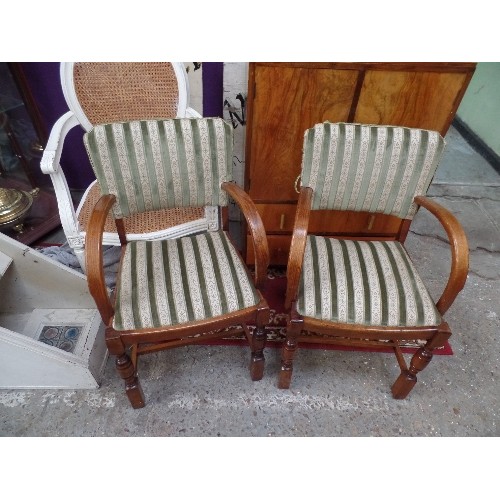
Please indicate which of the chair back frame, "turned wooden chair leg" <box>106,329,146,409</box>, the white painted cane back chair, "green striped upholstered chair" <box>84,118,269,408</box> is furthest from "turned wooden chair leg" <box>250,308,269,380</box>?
the chair back frame

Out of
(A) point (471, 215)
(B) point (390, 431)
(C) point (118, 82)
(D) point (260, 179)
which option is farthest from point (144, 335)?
(A) point (471, 215)

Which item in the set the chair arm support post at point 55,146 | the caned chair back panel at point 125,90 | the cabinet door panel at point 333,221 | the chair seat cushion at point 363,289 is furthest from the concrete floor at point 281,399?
the caned chair back panel at point 125,90

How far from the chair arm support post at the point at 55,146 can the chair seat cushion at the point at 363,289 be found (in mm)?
1168

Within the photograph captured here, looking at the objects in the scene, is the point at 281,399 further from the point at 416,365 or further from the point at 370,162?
the point at 370,162

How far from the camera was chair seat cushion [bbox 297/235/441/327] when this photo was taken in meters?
1.34

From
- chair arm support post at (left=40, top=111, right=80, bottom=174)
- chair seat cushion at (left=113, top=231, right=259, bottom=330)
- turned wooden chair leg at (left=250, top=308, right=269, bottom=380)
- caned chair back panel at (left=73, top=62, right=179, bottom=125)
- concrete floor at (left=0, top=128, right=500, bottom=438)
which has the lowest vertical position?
concrete floor at (left=0, top=128, right=500, bottom=438)

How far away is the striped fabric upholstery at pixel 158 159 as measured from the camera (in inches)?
53.9

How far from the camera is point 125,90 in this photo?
1871 millimetres

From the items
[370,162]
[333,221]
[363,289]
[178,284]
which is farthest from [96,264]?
[333,221]

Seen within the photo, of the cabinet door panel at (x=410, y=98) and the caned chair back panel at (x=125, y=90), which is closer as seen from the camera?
the cabinet door panel at (x=410, y=98)

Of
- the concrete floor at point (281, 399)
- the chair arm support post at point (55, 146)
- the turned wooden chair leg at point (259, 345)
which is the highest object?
the chair arm support post at point (55, 146)

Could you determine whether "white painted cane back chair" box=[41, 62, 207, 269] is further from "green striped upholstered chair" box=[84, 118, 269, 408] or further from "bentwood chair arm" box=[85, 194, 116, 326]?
"bentwood chair arm" box=[85, 194, 116, 326]

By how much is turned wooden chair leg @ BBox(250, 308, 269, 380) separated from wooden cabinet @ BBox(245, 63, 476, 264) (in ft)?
2.46

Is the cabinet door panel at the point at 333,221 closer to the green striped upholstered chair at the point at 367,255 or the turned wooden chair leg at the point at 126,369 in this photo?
the green striped upholstered chair at the point at 367,255
